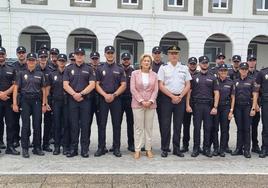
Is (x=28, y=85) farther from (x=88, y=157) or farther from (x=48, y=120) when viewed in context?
(x=88, y=157)

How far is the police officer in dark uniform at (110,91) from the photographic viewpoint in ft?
25.1

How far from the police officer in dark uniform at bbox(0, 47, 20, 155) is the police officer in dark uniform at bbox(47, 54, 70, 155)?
0.73 meters

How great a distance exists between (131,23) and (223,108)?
763 inches

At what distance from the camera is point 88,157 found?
7594mm

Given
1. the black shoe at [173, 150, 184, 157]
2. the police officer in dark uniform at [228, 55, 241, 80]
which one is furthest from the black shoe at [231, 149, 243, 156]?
the police officer in dark uniform at [228, 55, 241, 80]

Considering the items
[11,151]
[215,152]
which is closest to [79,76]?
[11,151]

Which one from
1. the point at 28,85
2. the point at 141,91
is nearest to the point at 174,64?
the point at 141,91

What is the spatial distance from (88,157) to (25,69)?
6.84 feet

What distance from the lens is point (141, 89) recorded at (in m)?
7.55

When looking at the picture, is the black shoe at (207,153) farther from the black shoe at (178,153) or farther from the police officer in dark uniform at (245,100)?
the police officer in dark uniform at (245,100)

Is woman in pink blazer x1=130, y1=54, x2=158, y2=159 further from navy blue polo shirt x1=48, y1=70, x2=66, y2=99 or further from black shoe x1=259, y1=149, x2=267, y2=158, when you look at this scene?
black shoe x1=259, y1=149, x2=267, y2=158

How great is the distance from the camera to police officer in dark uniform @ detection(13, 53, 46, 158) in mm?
7508

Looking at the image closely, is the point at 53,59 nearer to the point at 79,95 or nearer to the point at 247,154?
the point at 79,95

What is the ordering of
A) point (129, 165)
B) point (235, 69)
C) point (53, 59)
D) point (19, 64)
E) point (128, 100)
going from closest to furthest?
point (129, 165), point (19, 64), point (128, 100), point (53, 59), point (235, 69)
